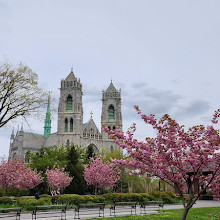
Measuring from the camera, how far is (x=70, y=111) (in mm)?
70250

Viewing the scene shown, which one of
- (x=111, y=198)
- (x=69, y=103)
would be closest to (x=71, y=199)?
(x=111, y=198)

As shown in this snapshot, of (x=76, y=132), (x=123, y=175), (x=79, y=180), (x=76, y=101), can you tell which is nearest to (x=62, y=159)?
(x=79, y=180)

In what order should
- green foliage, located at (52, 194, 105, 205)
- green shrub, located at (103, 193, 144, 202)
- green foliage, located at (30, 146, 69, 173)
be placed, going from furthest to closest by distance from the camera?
green foliage, located at (30, 146, 69, 173) < green shrub, located at (103, 193, 144, 202) < green foliage, located at (52, 194, 105, 205)

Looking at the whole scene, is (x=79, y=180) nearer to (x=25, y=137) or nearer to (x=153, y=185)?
(x=153, y=185)

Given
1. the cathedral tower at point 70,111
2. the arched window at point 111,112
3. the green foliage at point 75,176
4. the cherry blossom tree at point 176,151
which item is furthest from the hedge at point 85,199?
the arched window at point 111,112

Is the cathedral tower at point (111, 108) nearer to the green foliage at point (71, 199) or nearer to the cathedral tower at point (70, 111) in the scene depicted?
the cathedral tower at point (70, 111)

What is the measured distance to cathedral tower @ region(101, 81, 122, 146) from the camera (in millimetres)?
75938

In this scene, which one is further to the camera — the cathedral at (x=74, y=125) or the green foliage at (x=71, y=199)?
the cathedral at (x=74, y=125)

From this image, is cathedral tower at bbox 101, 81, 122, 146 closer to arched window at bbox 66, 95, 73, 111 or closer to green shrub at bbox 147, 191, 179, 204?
arched window at bbox 66, 95, 73, 111

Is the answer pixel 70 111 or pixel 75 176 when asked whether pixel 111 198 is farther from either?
pixel 70 111

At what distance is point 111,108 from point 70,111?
14.4 meters

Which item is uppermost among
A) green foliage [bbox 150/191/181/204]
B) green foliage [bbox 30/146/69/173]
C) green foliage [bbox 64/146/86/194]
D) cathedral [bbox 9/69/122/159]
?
cathedral [bbox 9/69/122/159]

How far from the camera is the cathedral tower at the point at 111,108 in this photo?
75938 mm

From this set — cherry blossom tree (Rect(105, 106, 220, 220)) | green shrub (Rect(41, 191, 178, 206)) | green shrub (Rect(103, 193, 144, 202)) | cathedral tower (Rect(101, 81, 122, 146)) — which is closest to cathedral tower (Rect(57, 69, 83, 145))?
cathedral tower (Rect(101, 81, 122, 146))
